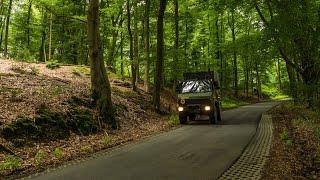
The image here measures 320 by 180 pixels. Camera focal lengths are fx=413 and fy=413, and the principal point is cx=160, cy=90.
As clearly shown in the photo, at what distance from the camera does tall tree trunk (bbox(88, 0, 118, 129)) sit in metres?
18.2

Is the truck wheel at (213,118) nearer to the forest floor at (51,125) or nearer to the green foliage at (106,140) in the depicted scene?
the forest floor at (51,125)

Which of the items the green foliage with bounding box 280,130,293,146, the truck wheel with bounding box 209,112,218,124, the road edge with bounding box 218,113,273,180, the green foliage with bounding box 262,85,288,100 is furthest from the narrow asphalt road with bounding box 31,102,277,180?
the green foliage with bounding box 262,85,288,100

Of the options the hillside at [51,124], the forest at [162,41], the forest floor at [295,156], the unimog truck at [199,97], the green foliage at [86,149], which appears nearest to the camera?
the forest floor at [295,156]

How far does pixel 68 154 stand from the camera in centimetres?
1220

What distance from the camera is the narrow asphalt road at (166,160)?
9.30 meters

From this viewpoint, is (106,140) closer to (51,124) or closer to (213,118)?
(51,124)

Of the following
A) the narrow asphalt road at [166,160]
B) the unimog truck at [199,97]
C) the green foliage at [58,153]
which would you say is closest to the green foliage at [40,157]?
the green foliage at [58,153]

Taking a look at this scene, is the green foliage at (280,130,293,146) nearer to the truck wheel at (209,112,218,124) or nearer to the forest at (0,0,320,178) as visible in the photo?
the forest at (0,0,320,178)

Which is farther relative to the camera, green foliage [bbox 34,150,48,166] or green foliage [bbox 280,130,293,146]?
green foliage [bbox 280,130,293,146]

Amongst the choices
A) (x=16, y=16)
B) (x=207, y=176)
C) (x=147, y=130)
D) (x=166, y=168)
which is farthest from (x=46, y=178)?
(x=16, y=16)

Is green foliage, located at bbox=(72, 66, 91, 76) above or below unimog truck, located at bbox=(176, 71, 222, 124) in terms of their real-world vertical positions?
above

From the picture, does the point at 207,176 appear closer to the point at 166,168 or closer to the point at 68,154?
the point at 166,168

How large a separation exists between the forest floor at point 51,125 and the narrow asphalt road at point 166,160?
3.21 ft

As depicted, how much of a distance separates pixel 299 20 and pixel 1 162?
47.1 feet
